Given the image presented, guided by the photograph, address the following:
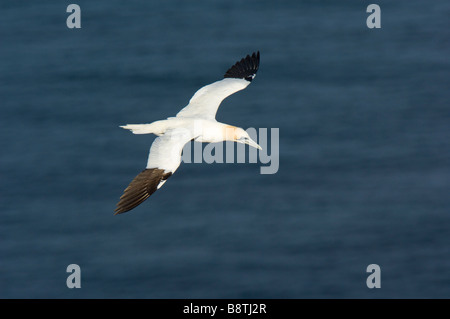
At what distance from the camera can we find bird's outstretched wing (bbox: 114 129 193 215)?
17.5m

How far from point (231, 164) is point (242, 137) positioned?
1.53 meters

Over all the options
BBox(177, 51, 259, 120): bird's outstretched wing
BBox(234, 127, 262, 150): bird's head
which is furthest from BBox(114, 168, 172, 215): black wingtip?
BBox(177, 51, 259, 120): bird's outstretched wing

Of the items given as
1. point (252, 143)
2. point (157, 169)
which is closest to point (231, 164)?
point (252, 143)

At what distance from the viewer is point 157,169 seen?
17953mm

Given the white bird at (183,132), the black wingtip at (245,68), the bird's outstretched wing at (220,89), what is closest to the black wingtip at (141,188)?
the white bird at (183,132)

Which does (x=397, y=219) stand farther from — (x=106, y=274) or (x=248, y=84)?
(x=106, y=274)

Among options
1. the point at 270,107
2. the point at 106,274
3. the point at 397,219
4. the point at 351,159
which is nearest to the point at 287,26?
the point at 270,107

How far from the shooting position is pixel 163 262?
19.5 m

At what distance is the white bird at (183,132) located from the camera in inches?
699

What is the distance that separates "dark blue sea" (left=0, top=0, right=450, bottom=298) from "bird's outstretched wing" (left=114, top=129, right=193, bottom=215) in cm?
221

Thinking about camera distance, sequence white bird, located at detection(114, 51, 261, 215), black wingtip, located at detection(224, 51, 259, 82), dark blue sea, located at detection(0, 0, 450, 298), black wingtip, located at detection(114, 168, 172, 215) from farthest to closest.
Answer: black wingtip, located at detection(224, 51, 259, 82), dark blue sea, located at detection(0, 0, 450, 298), white bird, located at detection(114, 51, 261, 215), black wingtip, located at detection(114, 168, 172, 215)

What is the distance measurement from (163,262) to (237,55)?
236 inches

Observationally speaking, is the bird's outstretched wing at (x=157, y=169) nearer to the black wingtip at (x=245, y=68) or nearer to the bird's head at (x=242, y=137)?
the bird's head at (x=242, y=137)

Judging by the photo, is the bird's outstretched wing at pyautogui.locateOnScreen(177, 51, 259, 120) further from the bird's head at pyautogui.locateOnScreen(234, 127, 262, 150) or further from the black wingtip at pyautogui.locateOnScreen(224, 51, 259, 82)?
the bird's head at pyautogui.locateOnScreen(234, 127, 262, 150)
